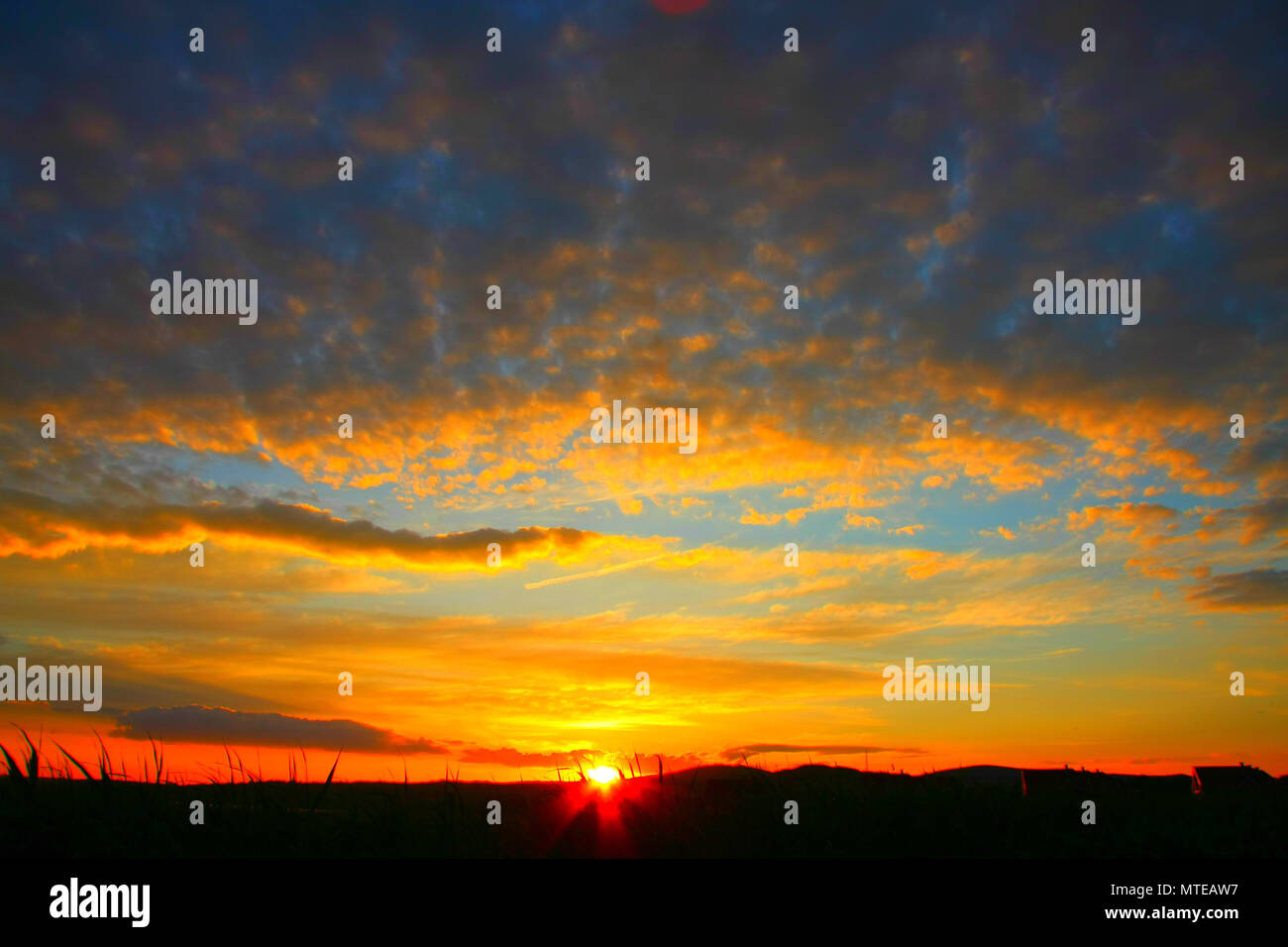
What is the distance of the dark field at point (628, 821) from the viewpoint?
8.43 metres

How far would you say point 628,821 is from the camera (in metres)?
9.66

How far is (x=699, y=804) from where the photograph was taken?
1055 centimetres

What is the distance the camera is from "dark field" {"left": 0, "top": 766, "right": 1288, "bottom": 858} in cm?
843
